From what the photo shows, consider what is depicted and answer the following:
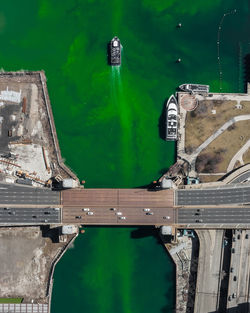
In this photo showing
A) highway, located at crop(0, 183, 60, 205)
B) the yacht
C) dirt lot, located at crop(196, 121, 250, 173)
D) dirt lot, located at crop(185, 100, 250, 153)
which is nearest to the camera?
highway, located at crop(0, 183, 60, 205)

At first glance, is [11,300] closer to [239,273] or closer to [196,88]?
[239,273]

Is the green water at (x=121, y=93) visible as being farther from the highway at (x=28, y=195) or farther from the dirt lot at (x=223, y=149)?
the highway at (x=28, y=195)

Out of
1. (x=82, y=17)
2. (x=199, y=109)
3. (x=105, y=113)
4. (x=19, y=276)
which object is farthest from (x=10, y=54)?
(x=19, y=276)

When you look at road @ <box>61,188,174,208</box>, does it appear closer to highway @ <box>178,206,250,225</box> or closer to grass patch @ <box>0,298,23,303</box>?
highway @ <box>178,206,250,225</box>

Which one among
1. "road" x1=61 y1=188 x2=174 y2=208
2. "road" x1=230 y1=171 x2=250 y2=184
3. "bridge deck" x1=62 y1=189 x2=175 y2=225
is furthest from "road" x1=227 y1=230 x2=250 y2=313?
"road" x1=61 y1=188 x2=174 y2=208

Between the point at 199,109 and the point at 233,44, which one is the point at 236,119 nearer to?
the point at 199,109

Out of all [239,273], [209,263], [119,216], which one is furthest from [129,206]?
[239,273]
